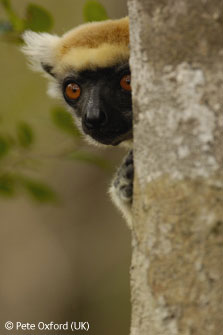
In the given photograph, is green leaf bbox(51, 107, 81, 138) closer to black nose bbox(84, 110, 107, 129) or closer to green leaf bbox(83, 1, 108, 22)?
black nose bbox(84, 110, 107, 129)

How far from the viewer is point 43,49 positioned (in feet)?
12.5

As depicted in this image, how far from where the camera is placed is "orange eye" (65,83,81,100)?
11.2 ft

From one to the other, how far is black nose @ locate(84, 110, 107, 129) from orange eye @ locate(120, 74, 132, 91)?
0.63ft

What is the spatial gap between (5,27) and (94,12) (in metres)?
0.48

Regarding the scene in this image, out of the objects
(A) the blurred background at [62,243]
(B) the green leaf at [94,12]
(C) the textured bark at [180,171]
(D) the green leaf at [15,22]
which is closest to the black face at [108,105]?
(B) the green leaf at [94,12]

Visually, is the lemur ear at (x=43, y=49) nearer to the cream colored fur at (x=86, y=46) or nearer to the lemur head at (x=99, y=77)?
the cream colored fur at (x=86, y=46)

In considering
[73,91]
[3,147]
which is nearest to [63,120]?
[73,91]

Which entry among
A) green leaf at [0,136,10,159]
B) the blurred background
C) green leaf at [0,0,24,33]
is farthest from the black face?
the blurred background

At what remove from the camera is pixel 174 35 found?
150 centimetres

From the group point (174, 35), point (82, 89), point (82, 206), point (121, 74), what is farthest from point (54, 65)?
point (82, 206)

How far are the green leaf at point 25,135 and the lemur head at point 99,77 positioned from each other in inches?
12.7

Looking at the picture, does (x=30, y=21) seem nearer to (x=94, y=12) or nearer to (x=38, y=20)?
(x=38, y=20)

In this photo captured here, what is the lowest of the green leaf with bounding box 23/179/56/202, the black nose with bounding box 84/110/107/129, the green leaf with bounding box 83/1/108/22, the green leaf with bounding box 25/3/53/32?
the green leaf with bounding box 23/179/56/202

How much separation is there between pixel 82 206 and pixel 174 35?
19.7 ft
